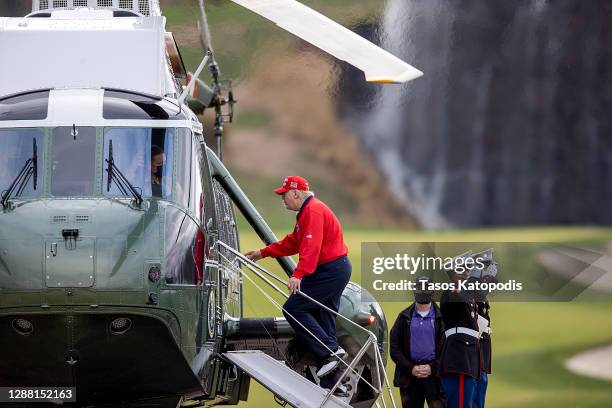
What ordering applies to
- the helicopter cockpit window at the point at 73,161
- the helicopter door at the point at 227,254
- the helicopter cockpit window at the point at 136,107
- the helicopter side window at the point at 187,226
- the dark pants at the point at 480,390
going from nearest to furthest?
the helicopter side window at the point at 187,226 < the helicopter cockpit window at the point at 73,161 < the helicopter cockpit window at the point at 136,107 < the helicopter door at the point at 227,254 < the dark pants at the point at 480,390

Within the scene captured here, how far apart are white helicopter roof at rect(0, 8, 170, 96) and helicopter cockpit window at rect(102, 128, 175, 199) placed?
643 millimetres

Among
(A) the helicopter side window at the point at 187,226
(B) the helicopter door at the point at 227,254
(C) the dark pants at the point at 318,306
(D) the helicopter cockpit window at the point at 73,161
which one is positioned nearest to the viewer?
(A) the helicopter side window at the point at 187,226

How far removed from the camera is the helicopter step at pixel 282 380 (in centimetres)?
1173

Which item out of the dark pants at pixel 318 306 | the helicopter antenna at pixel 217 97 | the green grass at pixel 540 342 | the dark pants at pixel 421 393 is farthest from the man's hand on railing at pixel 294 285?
the green grass at pixel 540 342

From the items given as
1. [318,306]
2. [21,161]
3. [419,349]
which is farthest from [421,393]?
[21,161]

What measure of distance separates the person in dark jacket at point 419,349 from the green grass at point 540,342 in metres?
1.71

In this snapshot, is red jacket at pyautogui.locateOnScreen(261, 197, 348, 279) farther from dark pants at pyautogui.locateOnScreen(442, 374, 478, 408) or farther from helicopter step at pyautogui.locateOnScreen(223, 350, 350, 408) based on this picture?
dark pants at pyautogui.locateOnScreen(442, 374, 478, 408)

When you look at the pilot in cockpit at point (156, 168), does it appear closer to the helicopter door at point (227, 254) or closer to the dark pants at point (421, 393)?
the helicopter door at point (227, 254)

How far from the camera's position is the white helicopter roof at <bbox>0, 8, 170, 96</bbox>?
12.1m

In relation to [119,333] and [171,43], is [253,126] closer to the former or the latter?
[171,43]

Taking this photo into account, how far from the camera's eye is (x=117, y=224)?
10.7 m

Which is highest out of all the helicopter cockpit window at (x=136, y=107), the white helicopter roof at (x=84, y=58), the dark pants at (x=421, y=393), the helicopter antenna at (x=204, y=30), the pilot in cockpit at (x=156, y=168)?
the helicopter antenna at (x=204, y=30)

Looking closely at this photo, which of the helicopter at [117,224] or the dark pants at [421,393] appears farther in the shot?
the dark pants at [421,393]

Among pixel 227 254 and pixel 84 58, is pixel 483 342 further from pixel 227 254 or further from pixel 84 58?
pixel 84 58
